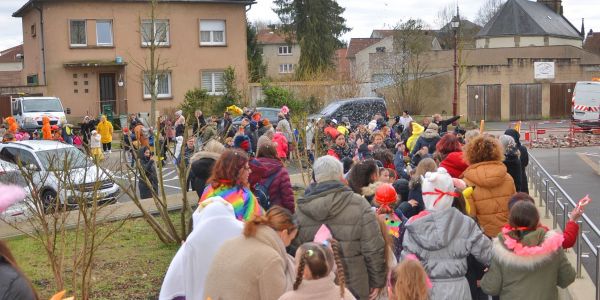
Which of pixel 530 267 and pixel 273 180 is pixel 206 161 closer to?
pixel 273 180

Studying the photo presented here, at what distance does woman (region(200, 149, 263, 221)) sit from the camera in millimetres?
6340

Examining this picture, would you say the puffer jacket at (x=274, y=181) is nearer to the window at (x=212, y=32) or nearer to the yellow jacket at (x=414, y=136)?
the yellow jacket at (x=414, y=136)

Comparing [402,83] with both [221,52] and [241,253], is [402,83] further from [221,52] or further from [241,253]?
[241,253]

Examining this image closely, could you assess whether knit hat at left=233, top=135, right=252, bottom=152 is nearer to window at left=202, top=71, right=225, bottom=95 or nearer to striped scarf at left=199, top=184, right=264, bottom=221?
striped scarf at left=199, top=184, right=264, bottom=221

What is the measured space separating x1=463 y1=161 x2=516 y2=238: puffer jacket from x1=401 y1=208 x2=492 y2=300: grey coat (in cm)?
151

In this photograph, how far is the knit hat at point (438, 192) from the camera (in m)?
5.96

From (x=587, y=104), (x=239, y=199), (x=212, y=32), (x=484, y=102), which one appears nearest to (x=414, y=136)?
(x=239, y=199)

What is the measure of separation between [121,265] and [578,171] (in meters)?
15.9

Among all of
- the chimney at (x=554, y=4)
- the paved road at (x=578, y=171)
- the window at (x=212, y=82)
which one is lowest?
the paved road at (x=578, y=171)

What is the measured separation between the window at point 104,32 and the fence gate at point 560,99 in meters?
28.8

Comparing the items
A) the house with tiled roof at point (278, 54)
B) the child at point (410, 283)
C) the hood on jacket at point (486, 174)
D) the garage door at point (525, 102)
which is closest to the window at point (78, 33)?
the garage door at point (525, 102)

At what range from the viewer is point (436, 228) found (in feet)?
19.1

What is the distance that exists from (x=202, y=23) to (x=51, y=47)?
8.16m

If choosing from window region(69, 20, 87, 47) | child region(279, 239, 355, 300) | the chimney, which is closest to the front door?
window region(69, 20, 87, 47)
